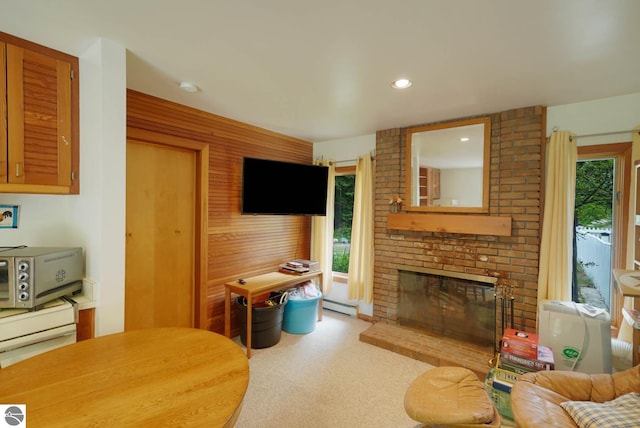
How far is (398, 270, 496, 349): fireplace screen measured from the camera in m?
2.96

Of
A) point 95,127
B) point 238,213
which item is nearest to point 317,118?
point 238,213

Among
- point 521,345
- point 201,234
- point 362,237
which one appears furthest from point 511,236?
point 201,234

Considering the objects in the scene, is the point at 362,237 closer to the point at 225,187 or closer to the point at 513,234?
the point at 513,234

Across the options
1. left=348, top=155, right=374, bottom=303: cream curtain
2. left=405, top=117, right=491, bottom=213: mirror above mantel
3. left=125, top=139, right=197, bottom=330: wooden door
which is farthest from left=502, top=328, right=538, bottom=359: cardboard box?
left=125, top=139, right=197, bottom=330: wooden door

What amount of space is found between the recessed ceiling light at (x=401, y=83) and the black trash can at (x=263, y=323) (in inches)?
92.1

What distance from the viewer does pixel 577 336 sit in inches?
87.5

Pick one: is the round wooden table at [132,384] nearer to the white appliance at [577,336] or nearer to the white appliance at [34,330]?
the white appliance at [34,330]

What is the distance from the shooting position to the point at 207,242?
298 cm

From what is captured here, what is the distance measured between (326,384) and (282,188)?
202cm

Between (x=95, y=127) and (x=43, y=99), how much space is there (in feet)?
1.00

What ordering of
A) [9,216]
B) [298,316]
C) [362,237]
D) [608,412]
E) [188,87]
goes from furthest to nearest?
[362,237]
[298,316]
[188,87]
[9,216]
[608,412]

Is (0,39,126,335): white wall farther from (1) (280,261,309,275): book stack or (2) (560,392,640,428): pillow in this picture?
(2) (560,392,640,428): pillow

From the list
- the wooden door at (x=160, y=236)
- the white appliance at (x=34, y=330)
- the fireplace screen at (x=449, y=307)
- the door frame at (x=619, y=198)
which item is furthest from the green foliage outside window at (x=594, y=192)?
the white appliance at (x=34, y=330)

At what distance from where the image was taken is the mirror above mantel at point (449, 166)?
115 inches
